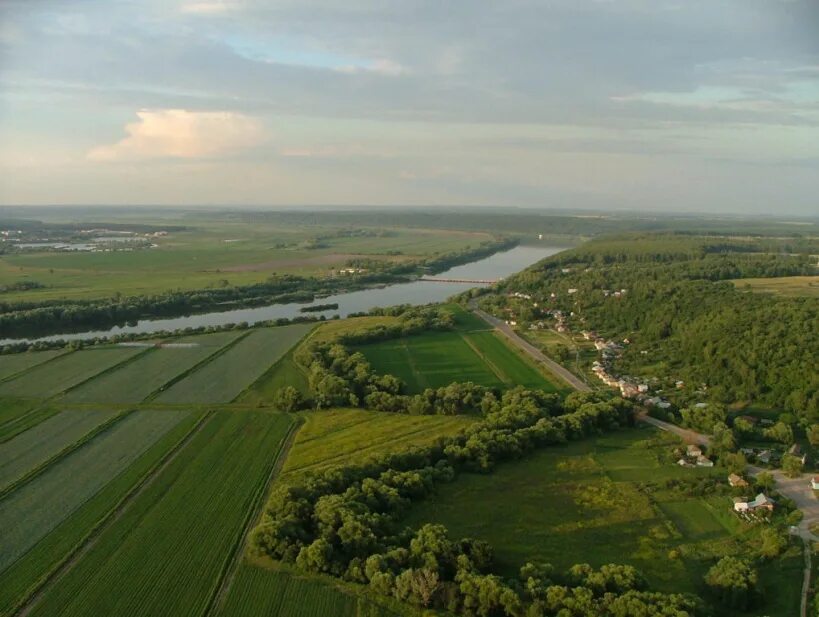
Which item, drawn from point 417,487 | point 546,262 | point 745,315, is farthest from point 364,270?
point 417,487

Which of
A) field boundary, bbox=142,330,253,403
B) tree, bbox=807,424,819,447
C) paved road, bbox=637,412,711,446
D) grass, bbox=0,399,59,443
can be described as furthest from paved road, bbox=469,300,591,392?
grass, bbox=0,399,59,443

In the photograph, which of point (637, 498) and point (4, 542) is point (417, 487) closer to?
point (637, 498)

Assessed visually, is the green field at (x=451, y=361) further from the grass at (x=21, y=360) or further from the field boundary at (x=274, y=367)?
the grass at (x=21, y=360)

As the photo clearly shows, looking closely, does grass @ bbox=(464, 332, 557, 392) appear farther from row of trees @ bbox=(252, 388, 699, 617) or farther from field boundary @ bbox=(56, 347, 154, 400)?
field boundary @ bbox=(56, 347, 154, 400)

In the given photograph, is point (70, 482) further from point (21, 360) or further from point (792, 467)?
point (792, 467)

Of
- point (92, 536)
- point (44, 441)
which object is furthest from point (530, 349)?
point (92, 536)
